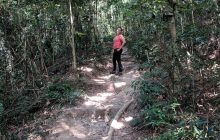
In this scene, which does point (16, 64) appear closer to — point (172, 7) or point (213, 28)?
point (172, 7)

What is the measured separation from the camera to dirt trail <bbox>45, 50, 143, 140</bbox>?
8.26 metres

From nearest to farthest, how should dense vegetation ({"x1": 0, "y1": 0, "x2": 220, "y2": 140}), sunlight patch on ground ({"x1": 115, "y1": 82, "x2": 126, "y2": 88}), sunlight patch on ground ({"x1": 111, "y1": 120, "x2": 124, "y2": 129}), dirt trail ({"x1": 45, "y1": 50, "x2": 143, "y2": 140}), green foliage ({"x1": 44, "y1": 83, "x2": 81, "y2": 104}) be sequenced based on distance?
1. dense vegetation ({"x1": 0, "y1": 0, "x2": 220, "y2": 140})
2. dirt trail ({"x1": 45, "y1": 50, "x2": 143, "y2": 140})
3. sunlight patch on ground ({"x1": 111, "y1": 120, "x2": 124, "y2": 129})
4. green foliage ({"x1": 44, "y1": 83, "x2": 81, "y2": 104})
5. sunlight patch on ground ({"x1": 115, "y1": 82, "x2": 126, "y2": 88})

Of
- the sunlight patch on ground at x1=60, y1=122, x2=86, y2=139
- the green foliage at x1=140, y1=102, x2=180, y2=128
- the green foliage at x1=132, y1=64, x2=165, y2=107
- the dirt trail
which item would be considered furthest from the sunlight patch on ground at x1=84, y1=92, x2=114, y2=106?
the green foliage at x1=140, y1=102, x2=180, y2=128

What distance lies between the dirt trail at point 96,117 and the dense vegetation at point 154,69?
49 cm

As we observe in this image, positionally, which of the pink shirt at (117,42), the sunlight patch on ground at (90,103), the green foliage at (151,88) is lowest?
the sunlight patch on ground at (90,103)

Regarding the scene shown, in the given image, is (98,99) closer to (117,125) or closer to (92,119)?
(92,119)

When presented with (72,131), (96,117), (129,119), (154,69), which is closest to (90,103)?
(96,117)

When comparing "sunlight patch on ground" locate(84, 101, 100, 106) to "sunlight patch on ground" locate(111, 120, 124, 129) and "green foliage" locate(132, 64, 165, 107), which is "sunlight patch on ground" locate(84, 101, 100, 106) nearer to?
"sunlight patch on ground" locate(111, 120, 124, 129)

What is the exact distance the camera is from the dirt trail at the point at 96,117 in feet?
27.1

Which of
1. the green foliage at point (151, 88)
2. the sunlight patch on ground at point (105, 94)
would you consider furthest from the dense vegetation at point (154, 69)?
the sunlight patch on ground at point (105, 94)

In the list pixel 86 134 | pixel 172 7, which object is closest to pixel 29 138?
pixel 86 134

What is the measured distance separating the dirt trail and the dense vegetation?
1.62 ft

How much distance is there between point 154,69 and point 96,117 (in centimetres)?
232

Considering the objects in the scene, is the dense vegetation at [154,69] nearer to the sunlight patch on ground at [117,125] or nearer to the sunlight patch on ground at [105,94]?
the sunlight patch on ground at [117,125]
